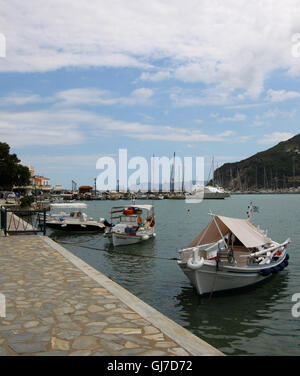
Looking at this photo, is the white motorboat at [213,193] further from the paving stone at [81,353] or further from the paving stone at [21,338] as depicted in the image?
the paving stone at [81,353]

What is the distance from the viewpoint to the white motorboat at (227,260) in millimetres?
13195

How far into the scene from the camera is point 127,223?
1158 inches

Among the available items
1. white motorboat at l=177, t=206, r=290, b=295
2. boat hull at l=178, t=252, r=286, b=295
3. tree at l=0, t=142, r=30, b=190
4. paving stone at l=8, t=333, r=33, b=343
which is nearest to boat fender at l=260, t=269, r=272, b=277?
white motorboat at l=177, t=206, r=290, b=295

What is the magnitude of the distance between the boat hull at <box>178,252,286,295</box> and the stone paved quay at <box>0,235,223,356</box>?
13.3ft

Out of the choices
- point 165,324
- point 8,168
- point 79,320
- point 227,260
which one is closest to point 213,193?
point 8,168

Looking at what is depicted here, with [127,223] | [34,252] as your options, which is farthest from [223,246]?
[127,223]

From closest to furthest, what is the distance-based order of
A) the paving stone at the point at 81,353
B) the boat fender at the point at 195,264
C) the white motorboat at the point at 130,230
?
the paving stone at the point at 81,353 < the boat fender at the point at 195,264 < the white motorboat at the point at 130,230

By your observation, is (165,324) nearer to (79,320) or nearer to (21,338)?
(79,320)

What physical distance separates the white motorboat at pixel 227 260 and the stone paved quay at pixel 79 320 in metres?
4.14

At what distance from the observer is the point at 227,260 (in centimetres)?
1360

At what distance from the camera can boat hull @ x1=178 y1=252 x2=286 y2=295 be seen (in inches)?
518

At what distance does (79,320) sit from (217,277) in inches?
300

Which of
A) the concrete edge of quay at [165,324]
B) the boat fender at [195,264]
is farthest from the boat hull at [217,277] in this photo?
the concrete edge of quay at [165,324]
